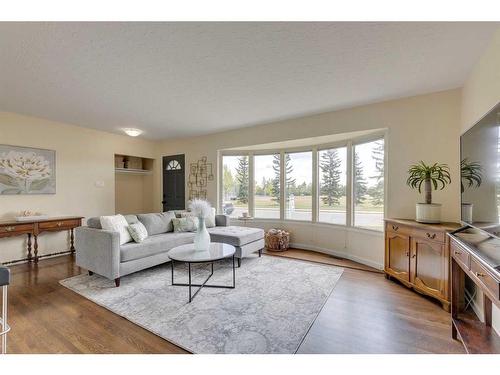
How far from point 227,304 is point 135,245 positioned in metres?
1.54

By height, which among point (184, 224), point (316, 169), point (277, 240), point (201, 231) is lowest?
point (277, 240)

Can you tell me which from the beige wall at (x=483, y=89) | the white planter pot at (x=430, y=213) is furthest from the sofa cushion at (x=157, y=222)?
the beige wall at (x=483, y=89)

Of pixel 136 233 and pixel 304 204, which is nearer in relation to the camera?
pixel 136 233

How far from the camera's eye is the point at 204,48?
6.73ft

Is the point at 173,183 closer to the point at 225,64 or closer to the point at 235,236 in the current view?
the point at 235,236

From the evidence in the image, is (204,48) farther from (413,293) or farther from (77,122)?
(77,122)

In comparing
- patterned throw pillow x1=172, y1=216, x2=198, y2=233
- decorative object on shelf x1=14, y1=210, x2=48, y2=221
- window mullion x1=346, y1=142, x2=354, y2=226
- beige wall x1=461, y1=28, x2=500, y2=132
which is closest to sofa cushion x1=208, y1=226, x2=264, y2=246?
patterned throw pillow x1=172, y1=216, x2=198, y2=233

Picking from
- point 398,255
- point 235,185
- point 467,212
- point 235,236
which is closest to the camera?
point 467,212

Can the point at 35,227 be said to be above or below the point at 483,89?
below

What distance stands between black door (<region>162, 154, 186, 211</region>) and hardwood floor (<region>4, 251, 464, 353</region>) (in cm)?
322

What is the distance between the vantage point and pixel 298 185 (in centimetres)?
487

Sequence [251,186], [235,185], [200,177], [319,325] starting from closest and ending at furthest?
[319,325] < [251,186] < [235,185] < [200,177]

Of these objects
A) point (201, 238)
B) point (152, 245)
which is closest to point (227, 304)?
point (201, 238)

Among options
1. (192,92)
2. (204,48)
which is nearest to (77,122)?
(192,92)
